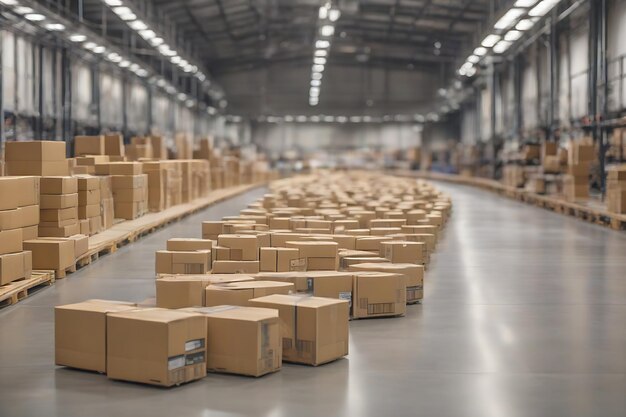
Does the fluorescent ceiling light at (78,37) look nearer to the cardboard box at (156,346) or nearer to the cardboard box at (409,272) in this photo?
the cardboard box at (409,272)

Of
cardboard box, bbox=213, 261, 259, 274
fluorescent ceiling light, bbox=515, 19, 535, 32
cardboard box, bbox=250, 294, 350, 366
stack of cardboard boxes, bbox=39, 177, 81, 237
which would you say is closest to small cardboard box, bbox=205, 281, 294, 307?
cardboard box, bbox=250, 294, 350, 366

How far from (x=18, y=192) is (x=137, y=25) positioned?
31.4ft

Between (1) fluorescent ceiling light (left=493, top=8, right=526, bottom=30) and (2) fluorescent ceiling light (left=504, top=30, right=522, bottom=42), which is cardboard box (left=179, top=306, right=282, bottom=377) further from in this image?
(2) fluorescent ceiling light (left=504, top=30, right=522, bottom=42)

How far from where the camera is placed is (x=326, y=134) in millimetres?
43156

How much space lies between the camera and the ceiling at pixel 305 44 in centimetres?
2533

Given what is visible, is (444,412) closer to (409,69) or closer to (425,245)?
(425,245)

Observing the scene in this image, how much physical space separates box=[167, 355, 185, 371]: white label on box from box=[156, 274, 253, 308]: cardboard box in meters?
1.51

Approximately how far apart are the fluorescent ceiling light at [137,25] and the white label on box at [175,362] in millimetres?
12473

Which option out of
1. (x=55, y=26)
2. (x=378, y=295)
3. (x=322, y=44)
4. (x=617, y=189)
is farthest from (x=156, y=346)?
(x=322, y=44)

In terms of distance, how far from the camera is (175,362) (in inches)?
168

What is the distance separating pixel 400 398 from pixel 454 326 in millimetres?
1845

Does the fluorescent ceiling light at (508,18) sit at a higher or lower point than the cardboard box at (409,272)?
higher

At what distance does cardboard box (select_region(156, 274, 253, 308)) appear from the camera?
5.88m

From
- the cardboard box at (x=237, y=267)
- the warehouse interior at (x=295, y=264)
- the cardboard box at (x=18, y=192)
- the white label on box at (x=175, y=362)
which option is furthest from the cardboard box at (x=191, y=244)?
the white label on box at (x=175, y=362)
